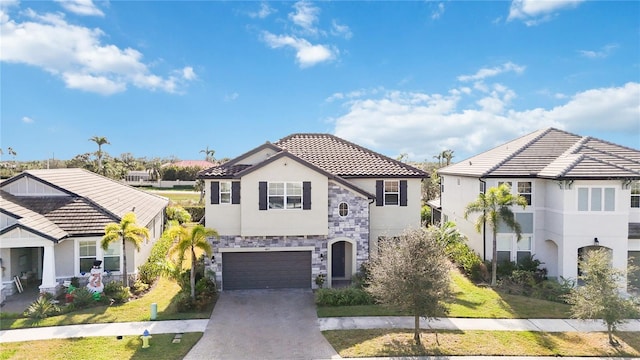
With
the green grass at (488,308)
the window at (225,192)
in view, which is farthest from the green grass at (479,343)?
the window at (225,192)

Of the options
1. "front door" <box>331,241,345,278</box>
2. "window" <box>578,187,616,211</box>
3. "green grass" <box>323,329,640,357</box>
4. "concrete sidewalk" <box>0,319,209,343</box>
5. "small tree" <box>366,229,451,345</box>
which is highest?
"window" <box>578,187,616,211</box>

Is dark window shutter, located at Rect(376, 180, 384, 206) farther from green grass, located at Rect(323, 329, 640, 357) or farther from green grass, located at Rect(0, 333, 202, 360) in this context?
green grass, located at Rect(0, 333, 202, 360)

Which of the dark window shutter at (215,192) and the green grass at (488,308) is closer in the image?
the green grass at (488,308)

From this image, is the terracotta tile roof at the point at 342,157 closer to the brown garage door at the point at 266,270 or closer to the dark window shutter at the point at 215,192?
the dark window shutter at the point at 215,192

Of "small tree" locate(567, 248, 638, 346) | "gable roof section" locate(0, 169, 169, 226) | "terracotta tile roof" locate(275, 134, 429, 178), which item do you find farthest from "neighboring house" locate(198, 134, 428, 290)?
"small tree" locate(567, 248, 638, 346)

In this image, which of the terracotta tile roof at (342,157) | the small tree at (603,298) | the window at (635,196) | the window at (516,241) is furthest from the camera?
the window at (516,241)
